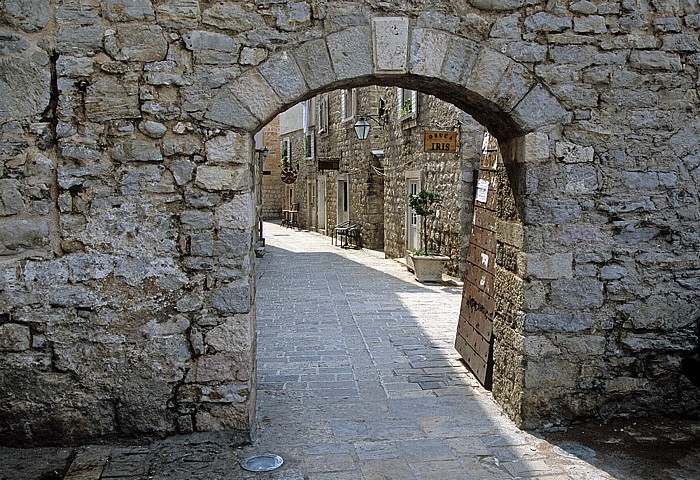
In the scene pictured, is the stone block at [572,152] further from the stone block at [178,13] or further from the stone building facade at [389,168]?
the stone building facade at [389,168]

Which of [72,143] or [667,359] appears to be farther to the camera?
[667,359]

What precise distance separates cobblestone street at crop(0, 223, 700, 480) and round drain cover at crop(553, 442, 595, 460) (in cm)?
1

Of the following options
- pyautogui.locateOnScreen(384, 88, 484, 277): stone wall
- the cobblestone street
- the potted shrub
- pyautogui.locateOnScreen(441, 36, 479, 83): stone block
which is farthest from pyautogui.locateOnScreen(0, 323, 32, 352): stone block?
the potted shrub

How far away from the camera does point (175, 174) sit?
364 centimetres

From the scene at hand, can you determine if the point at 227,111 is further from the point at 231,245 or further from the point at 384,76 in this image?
the point at 384,76

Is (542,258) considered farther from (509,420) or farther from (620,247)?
(509,420)

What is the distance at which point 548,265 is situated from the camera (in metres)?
3.97

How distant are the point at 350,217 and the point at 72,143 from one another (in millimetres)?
13824

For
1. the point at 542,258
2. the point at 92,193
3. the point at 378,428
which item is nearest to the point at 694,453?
the point at 542,258

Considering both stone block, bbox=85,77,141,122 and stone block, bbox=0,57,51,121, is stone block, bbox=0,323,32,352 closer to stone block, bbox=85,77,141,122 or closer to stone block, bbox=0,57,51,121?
stone block, bbox=0,57,51,121

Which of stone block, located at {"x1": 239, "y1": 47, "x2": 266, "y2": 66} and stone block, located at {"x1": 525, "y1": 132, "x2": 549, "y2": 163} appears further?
stone block, located at {"x1": 525, "y1": 132, "x2": 549, "y2": 163}

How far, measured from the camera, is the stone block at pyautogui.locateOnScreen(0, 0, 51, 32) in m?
3.49

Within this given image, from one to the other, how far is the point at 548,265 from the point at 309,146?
60.7 feet

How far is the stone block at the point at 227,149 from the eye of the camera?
366cm
